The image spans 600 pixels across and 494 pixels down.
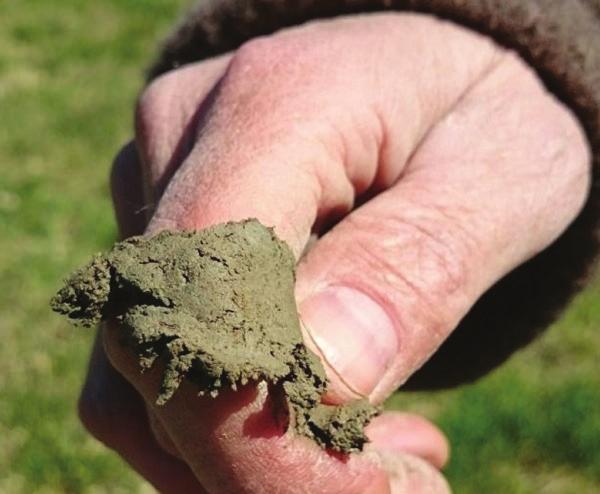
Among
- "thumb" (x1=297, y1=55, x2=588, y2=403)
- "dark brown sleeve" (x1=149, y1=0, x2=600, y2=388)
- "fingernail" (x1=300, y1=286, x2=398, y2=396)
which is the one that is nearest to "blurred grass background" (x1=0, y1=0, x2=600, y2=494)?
"dark brown sleeve" (x1=149, y1=0, x2=600, y2=388)

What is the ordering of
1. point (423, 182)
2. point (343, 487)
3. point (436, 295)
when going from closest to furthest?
point (343, 487) → point (436, 295) → point (423, 182)

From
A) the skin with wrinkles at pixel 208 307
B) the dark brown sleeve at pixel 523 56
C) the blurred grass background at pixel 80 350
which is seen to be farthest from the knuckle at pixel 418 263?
the blurred grass background at pixel 80 350

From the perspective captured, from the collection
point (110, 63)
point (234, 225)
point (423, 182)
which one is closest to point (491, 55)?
point (423, 182)

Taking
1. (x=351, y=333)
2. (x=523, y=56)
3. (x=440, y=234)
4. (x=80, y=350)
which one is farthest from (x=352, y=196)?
(x=80, y=350)

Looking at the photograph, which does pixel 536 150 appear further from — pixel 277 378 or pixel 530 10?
pixel 277 378

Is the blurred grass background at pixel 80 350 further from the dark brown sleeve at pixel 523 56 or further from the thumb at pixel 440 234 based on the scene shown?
the thumb at pixel 440 234

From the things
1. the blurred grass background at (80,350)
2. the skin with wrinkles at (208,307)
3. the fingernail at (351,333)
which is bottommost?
the blurred grass background at (80,350)

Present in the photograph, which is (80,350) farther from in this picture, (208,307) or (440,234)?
(208,307)
